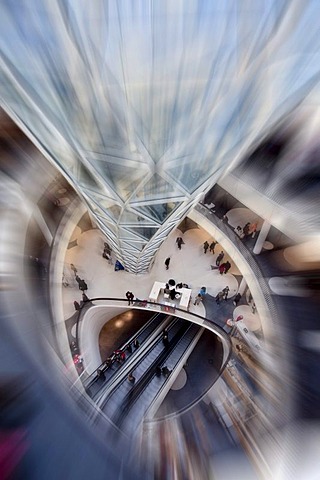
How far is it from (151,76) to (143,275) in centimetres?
724

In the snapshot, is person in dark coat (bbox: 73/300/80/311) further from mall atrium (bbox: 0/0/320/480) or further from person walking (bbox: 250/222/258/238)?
person walking (bbox: 250/222/258/238)

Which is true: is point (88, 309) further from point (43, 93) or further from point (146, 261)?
point (43, 93)

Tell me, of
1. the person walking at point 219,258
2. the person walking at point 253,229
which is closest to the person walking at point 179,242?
the person walking at point 219,258

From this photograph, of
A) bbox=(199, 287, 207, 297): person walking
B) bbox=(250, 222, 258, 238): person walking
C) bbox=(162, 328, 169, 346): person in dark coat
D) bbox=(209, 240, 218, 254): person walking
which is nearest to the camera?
bbox=(199, 287, 207, 297): person walking

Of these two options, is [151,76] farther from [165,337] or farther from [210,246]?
[165,337]

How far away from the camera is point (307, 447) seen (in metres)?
3.97

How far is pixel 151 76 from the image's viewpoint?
251 centimetres

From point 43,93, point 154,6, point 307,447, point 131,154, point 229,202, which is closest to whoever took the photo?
point 154,6

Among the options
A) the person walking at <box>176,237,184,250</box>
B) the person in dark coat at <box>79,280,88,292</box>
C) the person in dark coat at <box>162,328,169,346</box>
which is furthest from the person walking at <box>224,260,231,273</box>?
the person in dark coat at <box>79,280,88,292</box>

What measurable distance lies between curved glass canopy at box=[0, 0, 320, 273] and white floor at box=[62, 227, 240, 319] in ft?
17.7

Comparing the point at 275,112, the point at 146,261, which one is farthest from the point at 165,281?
the point at 275,112

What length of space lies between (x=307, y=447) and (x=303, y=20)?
5.81 m

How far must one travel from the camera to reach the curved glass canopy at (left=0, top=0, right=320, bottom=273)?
2125mm

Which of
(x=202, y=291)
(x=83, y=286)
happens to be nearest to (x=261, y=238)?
(x=202, y=291)
